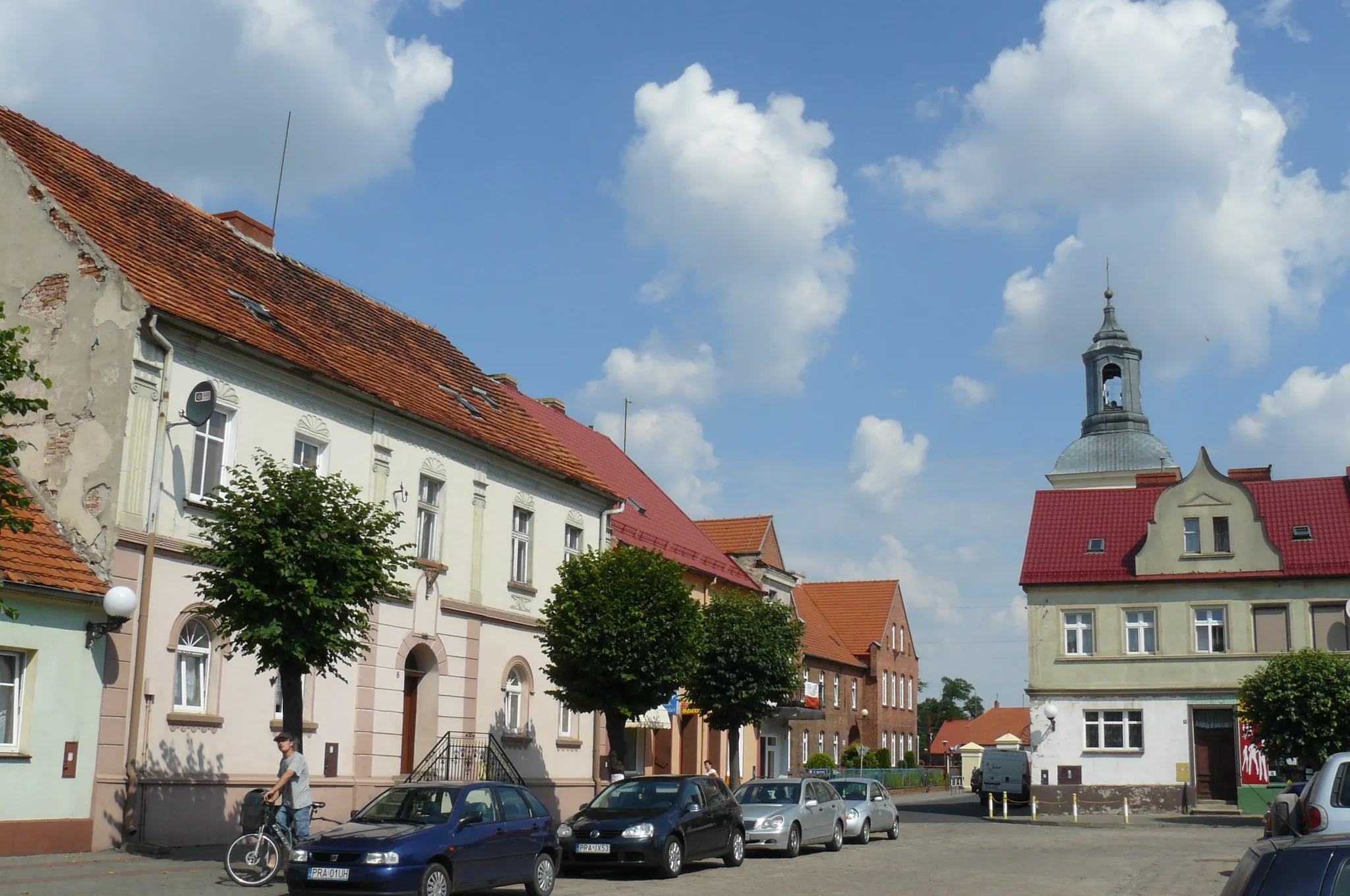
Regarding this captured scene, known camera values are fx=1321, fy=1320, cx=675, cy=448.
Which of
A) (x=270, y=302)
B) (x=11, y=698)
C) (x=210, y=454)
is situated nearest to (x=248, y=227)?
(x=270, y=302)

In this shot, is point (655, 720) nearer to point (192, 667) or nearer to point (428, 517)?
point (428, 517)

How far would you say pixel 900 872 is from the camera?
21.0 metres

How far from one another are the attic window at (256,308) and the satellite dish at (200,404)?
3544mm

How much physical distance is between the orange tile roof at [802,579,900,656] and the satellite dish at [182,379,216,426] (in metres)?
50.4

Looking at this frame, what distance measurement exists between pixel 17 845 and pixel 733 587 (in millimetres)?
29329


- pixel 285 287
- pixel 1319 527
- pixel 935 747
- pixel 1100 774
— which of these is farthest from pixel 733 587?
pixel 935 747

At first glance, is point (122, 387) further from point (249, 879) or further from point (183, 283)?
point (249, 879)

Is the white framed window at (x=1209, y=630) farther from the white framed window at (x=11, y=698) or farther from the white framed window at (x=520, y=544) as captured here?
the white framed window at (x=11, y=698)

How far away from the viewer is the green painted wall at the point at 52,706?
56.8 ft

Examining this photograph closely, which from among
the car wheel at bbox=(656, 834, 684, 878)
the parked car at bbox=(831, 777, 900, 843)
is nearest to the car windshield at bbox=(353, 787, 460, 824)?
the car wheel at bbox=(656, 834, 684, 878)

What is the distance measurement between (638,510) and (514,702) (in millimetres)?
13922

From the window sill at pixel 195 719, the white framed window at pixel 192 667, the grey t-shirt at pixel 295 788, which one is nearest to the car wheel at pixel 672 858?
the grey t-shirt at pixel 295 788

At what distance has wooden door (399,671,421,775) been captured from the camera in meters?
25.7

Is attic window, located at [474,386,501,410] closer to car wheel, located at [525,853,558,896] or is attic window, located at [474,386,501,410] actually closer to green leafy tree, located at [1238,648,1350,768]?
car wheel, located at [525,853,558,896]
